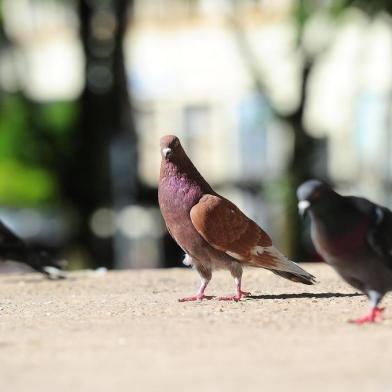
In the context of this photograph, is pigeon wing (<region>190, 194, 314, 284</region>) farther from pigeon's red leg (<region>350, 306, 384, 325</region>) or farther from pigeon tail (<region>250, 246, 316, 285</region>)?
pigeon's red leg (<region>350, 306, 384, 325</region>)

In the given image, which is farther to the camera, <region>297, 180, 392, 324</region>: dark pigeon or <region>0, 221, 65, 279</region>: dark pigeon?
<region>0, 221, 65, 279</region>: dark pigeon

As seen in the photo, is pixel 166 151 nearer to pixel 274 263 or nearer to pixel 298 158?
pixel 274 263

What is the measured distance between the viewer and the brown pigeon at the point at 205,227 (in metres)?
9.62

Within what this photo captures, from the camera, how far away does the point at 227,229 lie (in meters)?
9.73

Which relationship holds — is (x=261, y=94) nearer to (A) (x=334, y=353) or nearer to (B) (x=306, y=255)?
(B) (x=306, y=255)

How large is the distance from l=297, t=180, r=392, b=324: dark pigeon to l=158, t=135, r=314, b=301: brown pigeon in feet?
5.04

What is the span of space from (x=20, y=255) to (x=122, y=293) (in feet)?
8.50

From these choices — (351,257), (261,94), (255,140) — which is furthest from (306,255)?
(351,257)

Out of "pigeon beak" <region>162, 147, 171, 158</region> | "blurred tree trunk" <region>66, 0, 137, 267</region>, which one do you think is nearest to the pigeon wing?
"pigeon beak" <region>162, 147, 171, 158</region>

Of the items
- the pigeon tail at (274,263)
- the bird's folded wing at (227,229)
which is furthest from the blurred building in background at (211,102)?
the bird's folded wing at (227,229)

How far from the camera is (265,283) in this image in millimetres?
11898

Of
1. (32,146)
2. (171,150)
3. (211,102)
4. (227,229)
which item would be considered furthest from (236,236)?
(211,102)

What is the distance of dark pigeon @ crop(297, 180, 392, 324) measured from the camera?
8.05 metres

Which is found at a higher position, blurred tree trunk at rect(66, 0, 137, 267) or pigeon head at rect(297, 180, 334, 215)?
pigeon head at rect(297, 180, 334, 215)
